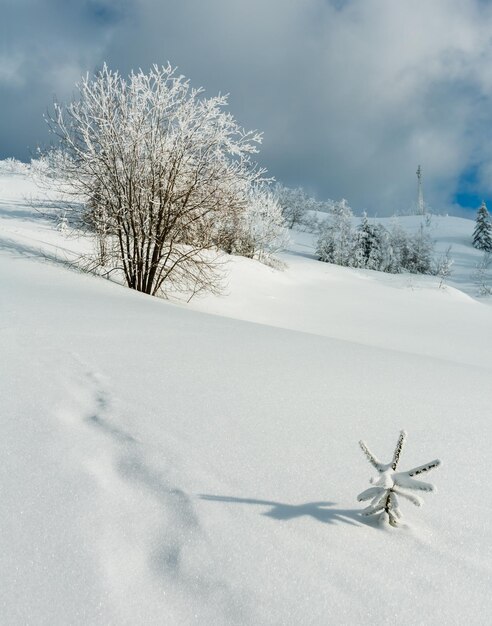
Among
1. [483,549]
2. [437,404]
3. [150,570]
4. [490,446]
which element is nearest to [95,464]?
[150,570]

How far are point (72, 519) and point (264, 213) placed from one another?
30655 mm

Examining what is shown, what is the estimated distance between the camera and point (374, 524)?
1312mm

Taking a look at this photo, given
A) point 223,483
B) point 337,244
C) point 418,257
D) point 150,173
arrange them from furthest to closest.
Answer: point 418,257, point 337,244, point 150,173, point 223,483

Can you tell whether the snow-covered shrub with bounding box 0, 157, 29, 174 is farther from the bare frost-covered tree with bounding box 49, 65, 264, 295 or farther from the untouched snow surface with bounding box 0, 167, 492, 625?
the untouched snow surface with bounding box 0, 167, 492, 625

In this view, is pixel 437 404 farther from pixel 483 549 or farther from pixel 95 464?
pixel 95 464

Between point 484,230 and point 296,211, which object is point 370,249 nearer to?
point 484,230

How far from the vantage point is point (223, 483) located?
4.71 ft

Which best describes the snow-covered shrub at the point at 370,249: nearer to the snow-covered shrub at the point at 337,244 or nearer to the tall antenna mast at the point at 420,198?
the snow-covered shrub at the point at 337,244

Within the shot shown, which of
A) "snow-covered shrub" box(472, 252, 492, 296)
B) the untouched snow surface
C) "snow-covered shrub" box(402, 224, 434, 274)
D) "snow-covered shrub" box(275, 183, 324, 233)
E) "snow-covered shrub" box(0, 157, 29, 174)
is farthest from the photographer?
"snow-covered shrub" box(275, 183, 324, 233)

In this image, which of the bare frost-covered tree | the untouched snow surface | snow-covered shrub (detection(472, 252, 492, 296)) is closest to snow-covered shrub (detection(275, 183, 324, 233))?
snow-covered shrub (detection(472, 252, 492, 296))

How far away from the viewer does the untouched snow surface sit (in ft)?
3.34

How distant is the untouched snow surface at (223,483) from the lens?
3.34 feet

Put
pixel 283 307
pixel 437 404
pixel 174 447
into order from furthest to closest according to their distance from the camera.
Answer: pixel 283 307 → pixel 437 404 → pixel 174 447

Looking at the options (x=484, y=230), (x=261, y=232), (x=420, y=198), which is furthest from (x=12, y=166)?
(x=420, y=198)
